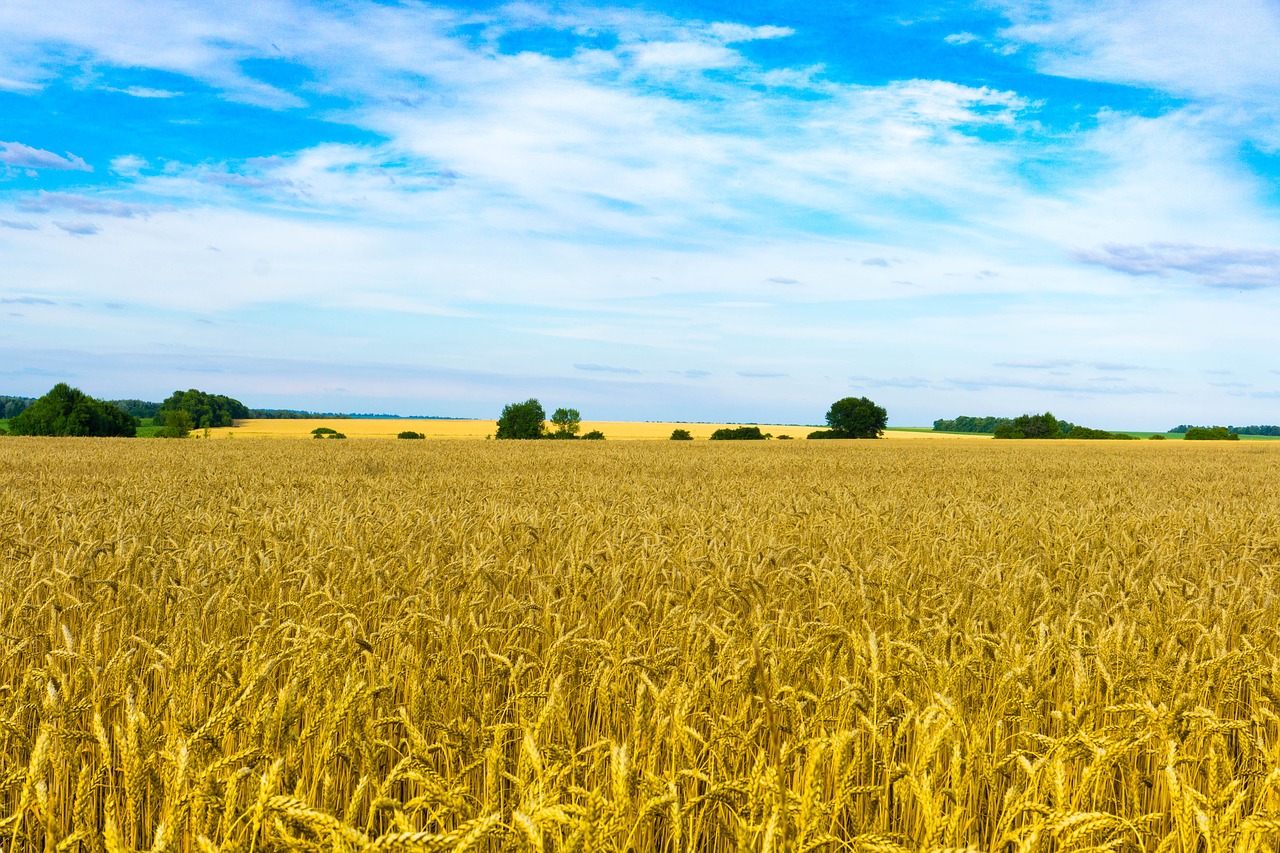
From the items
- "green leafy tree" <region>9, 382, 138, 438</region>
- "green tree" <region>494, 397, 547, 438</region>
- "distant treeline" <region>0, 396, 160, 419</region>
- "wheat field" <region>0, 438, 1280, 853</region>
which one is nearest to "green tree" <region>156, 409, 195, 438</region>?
"green leafy tree" <region>9, 382, 138, 438</region>

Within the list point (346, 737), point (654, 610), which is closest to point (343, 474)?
point (654, 610)

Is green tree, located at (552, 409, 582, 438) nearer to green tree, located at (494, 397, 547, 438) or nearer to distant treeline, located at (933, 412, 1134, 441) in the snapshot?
green tree, located at (494, 397, 547, 438)

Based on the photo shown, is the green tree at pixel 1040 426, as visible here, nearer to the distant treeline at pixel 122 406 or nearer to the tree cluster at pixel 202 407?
the tree cluster at pixel 202 407

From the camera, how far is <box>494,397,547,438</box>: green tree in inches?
3339

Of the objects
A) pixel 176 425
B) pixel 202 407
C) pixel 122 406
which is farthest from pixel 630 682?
pixel 122 406

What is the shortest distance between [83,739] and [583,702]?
178cm

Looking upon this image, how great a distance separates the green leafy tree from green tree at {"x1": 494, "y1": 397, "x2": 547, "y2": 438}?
35.0 metres

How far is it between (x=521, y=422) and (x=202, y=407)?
46.0 m

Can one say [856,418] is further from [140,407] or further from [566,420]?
[140,407]

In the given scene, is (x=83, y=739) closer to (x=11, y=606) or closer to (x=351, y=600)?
(x=351, y=600)

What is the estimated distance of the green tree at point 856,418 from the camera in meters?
82.3

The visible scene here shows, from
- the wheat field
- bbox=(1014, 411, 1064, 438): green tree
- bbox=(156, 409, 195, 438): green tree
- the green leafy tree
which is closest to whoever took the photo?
the wheat field

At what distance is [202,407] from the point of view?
10269cm

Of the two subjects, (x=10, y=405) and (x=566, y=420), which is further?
(x=10, y=405)
